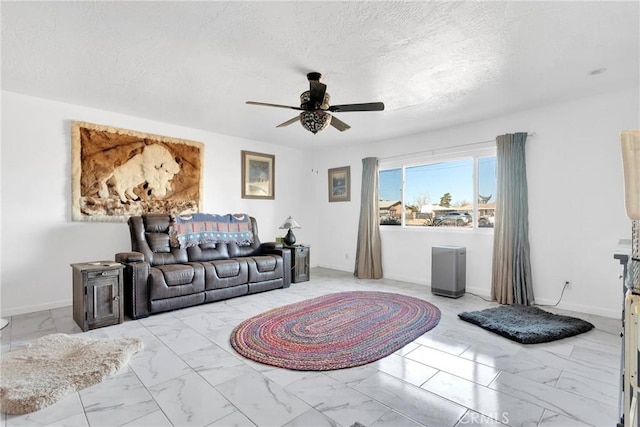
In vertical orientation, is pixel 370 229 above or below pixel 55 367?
above

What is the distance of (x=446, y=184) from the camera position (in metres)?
5.10

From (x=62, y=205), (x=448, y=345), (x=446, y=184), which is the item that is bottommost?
(x=448, y=345)

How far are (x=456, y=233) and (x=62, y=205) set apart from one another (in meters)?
5.39

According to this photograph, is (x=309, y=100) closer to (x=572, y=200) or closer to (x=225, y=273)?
(x=225, y=273)

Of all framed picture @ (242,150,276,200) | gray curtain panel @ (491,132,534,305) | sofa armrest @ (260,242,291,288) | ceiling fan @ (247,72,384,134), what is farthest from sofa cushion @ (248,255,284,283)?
gray curtain panel @ (491,132,534,305)

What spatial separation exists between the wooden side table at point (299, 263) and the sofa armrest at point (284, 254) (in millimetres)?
189

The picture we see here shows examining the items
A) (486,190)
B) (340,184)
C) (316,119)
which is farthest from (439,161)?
(316,119)

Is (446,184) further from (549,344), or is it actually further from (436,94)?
(549,344)

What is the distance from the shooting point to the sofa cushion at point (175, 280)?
3.59m

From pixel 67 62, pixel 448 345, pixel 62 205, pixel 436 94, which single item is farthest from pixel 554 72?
pixel 62 205

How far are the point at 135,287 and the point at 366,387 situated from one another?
8.91ft

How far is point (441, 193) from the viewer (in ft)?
16.9

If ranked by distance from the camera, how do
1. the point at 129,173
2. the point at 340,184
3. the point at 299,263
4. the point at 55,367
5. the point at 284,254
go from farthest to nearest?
the point at 340,184, the point at 299,263, the point at 284,254, the point at 129,173, the point at 55,367

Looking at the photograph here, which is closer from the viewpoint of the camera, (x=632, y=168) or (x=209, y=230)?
(x=632, y=168)
